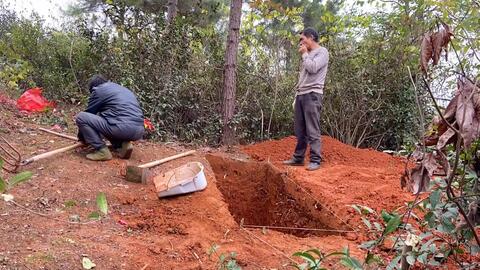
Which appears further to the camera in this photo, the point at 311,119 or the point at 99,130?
the point at 311,119

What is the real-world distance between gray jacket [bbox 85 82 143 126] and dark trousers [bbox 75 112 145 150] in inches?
2.4

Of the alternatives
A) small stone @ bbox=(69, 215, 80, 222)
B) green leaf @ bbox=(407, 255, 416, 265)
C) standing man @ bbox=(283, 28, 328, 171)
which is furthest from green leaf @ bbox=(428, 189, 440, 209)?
standing man @ bbox=(283, 28, 328, 171)

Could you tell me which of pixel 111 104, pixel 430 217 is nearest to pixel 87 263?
pixel 430 217

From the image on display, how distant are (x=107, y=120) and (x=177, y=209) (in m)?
1.61

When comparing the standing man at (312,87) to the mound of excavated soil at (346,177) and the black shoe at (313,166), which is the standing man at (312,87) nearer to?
the black shoe at (313,166)

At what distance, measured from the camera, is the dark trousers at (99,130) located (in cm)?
489

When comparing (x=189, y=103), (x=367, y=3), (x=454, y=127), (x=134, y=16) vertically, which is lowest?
(x=189, y=103)

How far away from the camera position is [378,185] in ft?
15.5

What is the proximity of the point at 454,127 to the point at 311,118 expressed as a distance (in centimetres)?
387

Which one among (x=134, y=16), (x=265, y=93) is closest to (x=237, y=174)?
→ (x=265, y=93)

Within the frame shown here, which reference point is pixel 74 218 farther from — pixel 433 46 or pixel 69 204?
pixel 433 46

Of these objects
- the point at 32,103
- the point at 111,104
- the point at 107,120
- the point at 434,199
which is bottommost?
the point at 32,103

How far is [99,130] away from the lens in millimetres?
4953

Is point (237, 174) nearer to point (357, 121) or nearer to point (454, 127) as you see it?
point (357, 121)
